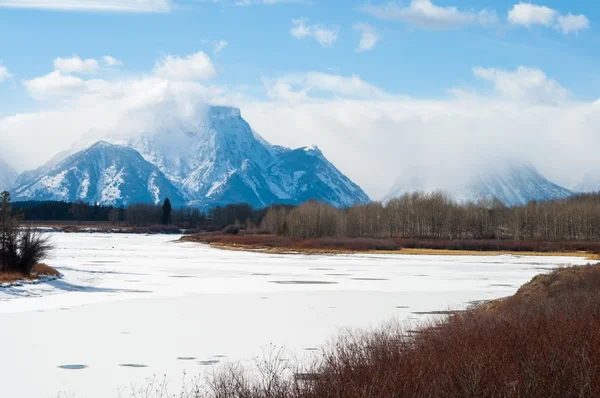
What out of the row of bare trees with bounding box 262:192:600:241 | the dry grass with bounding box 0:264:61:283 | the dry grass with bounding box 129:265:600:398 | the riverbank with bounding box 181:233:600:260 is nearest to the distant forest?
the row of bare trees with bounding box 262:192:600:241

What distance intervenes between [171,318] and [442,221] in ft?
373

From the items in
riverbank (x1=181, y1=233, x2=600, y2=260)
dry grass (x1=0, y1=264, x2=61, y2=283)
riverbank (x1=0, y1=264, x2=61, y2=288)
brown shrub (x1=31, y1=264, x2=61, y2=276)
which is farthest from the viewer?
riverbank (x1=181, y1=233, x2=600, y2=260)

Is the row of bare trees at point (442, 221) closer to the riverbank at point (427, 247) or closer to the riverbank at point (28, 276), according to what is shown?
the riverbank at point (427, 247)

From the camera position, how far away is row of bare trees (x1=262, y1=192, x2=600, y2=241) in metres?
123

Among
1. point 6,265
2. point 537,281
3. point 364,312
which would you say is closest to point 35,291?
point 6,265

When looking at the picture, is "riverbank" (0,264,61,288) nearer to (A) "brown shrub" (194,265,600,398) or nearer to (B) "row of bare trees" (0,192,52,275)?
(B) "row of bare trees" (0,192,52,275)

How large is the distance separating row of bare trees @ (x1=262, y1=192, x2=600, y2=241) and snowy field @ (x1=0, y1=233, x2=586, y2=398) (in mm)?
89173

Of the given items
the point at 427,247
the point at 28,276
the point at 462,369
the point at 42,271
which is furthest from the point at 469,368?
the point at 427,247

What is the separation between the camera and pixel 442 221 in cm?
12950

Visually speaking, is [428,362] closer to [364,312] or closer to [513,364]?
[513,364]

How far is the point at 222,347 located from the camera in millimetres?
15859

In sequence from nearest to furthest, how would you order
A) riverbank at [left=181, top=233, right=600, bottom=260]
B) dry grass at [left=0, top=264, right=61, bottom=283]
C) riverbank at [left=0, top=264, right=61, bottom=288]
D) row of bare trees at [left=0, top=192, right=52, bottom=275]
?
riverbank at [left=0, top=264, right=61, bottom=288], dry grass at [left=0, top=264, right=61, bottom=283], row of bare trees at [left=0, top=192, right=52, bottom=275], riverbank at [left=181, top=233, right=600, bottom=260]

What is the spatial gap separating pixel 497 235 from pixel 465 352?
11720 cm

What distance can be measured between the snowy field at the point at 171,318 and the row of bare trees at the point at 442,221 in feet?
293
